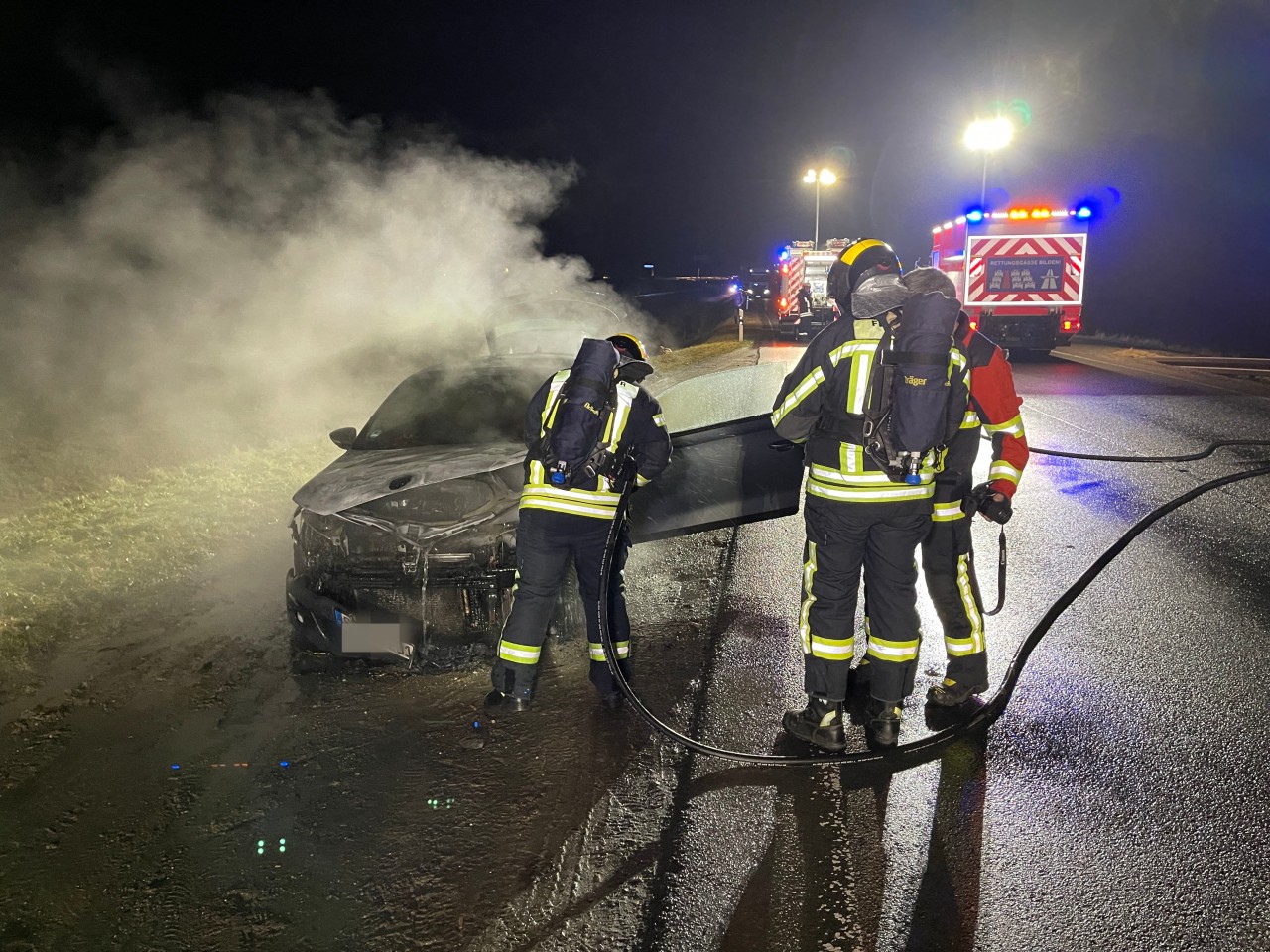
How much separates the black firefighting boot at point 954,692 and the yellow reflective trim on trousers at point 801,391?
1.39 m

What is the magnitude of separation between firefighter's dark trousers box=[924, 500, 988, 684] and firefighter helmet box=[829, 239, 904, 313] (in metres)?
1.07

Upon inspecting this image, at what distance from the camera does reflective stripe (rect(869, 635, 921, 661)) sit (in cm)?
346

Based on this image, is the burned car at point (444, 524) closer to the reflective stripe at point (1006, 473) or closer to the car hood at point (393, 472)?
the car hood at point (393, 472)

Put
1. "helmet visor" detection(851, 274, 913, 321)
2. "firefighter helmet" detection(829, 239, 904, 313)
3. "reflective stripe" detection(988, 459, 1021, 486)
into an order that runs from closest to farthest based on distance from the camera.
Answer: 1. "helmet visor" detection(851, 274, 913, 321)
2. "firefighter helmet" detection(829, 239, 904, 313)
3. "reflective stripe" detection(988, 459, 1021, 486)

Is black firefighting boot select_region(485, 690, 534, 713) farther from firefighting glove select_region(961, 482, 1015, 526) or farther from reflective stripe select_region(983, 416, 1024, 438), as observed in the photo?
reflective stripe select_region(983, 416, 1024, 438)

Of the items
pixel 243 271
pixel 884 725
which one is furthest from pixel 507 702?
pixel 243 271

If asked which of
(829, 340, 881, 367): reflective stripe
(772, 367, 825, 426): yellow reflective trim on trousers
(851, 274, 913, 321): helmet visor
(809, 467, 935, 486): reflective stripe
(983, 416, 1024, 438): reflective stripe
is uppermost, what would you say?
(851, 274, 913, 321): helmet visor

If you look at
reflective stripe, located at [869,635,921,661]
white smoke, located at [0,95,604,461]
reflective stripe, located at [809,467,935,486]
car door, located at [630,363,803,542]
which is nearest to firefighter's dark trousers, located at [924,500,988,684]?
reflective stripe, located at [869,635,921,661]

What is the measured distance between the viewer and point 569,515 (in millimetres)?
3795

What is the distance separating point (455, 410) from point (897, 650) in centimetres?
313

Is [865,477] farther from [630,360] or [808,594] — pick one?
[630,360]

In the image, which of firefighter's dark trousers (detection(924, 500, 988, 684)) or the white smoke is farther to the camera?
the white smoke

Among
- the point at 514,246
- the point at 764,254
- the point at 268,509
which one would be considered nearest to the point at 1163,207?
the point at 514,246

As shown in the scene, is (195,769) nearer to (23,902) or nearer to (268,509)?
(23,902)
